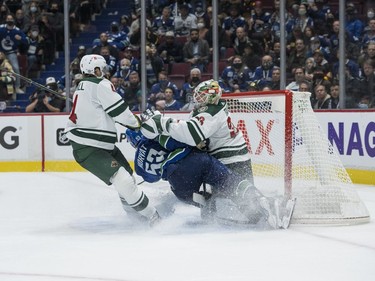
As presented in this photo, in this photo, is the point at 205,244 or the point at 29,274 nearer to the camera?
the point at 29,274

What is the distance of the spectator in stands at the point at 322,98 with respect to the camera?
9.08m

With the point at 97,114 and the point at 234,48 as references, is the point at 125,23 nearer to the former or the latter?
the point at 234,48

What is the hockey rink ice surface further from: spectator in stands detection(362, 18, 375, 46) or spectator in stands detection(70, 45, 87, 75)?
spectator in stands detection(70, 45, 87, 75)

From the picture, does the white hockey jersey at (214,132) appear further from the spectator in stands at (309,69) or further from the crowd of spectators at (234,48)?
the spectator in stands at (309,69)

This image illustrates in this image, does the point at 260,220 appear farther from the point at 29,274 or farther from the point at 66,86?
the point at 66,86

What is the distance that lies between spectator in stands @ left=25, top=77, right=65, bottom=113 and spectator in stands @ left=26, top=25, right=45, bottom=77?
0.35 metres

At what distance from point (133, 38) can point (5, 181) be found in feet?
7.77

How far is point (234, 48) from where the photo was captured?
9.97 m

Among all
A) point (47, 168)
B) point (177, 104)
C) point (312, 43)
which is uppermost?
point (312, 43)

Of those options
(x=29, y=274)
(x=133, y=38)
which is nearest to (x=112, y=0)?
(x=133, y=38)

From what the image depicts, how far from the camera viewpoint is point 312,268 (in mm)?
4043

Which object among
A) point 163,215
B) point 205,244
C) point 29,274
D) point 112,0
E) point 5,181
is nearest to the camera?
point 29,274

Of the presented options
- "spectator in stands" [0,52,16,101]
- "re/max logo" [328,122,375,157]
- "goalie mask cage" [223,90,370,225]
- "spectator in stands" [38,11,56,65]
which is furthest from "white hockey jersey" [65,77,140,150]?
"spectator in stands" [38,11,56,65]

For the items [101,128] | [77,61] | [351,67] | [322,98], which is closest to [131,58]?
[77,61]
